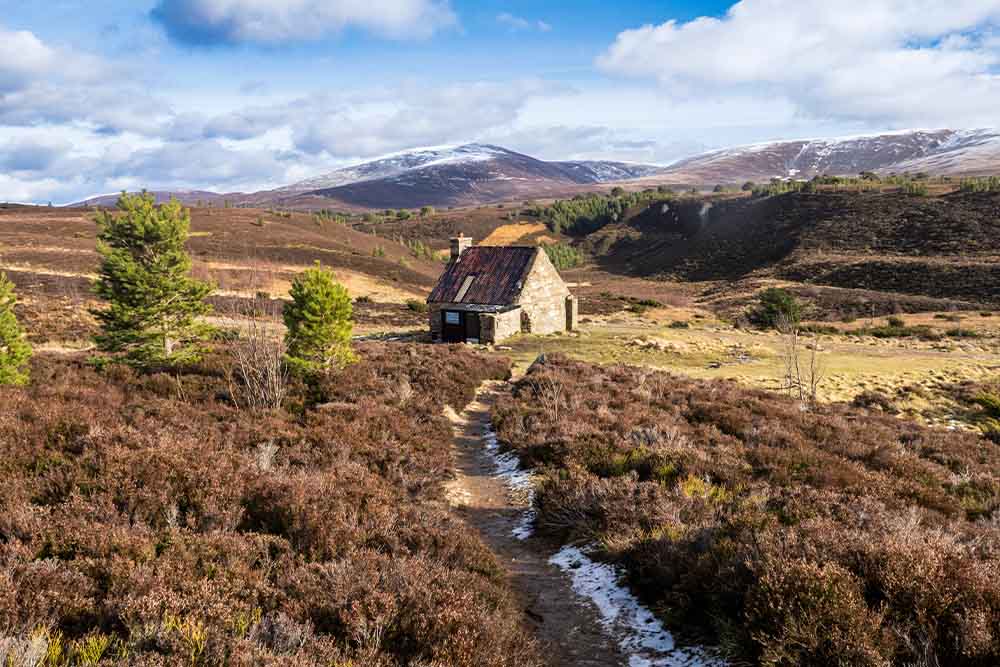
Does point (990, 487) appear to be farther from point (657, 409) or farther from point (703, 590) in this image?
A: point (703, 590)

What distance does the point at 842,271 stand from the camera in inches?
2474

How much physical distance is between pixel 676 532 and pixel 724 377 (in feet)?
61.4

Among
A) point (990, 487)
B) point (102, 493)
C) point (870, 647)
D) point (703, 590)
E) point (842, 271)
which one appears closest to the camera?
point (870, 647)

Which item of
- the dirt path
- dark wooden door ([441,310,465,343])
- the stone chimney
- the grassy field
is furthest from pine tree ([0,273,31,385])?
the stone chimney

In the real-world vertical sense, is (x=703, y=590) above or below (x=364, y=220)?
below

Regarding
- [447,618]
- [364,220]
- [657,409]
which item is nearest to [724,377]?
[657,409]

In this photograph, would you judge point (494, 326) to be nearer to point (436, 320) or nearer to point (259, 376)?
point (436, 320)

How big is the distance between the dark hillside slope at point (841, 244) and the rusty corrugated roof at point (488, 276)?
4198cm

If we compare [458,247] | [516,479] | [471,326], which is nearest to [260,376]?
[516,479]

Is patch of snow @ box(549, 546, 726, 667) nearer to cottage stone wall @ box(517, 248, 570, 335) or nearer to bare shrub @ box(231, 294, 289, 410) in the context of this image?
bare shrub @ box(231, 294, 289, 410)

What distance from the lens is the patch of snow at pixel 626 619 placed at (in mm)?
5285

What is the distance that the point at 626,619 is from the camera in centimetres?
609

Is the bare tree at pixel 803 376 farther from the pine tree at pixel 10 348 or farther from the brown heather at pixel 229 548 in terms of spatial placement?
the pine tree at pixel 10 348

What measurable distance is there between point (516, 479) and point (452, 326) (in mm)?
22801
